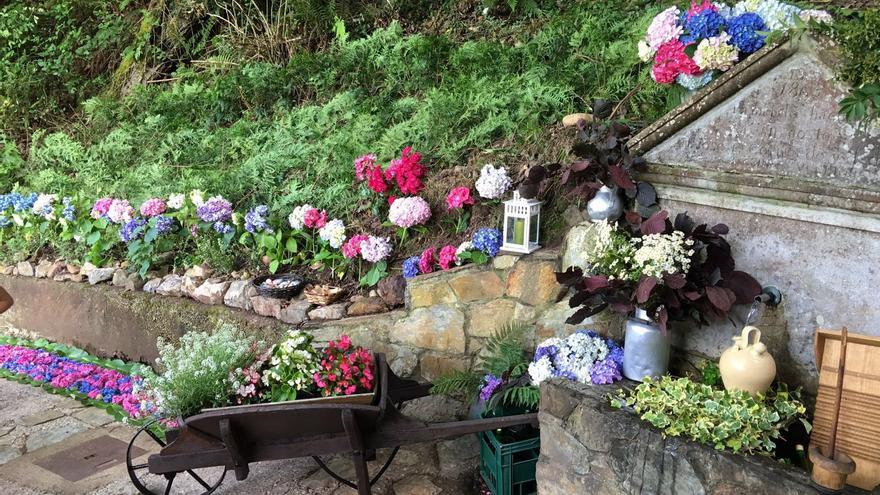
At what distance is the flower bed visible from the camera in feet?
15.4

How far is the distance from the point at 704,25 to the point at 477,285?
1745 millimetres

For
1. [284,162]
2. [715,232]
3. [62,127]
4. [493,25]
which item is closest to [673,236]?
[715,232]

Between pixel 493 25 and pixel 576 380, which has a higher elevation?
pixel 493 25

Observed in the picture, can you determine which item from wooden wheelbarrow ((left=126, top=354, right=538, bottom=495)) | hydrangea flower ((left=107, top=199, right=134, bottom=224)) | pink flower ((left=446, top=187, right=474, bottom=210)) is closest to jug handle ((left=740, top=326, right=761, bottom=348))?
wooden wheelbarrow ((left=126, top=354, right=538, bottom=495))

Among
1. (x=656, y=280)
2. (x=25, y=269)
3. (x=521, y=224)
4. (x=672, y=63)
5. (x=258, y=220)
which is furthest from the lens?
(x=25, y=269)

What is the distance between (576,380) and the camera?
2.98 meters

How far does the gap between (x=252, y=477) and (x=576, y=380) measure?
6.21ft

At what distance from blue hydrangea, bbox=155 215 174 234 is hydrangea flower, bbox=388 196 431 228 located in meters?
2.18

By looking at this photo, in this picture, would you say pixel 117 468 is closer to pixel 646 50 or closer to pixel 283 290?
pixel 283 290

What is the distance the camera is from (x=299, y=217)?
4.63m

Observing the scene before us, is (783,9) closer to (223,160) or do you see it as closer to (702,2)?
(702,2)

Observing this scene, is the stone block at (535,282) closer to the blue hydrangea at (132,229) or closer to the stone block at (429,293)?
the stone block at (429,293)

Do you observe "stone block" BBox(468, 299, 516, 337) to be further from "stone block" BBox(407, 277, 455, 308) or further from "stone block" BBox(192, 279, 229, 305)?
"stone block" BBox(192, 279, 229, 305)

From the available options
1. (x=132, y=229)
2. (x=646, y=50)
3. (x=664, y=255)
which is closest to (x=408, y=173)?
(x=646, y=50)
